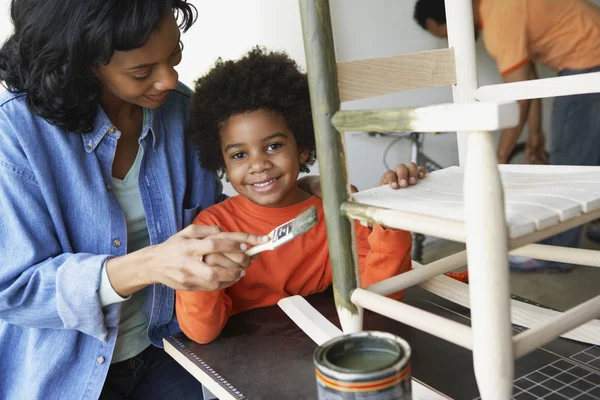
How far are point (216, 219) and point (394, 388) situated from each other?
0.59 m

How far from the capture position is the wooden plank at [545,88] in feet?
2.80

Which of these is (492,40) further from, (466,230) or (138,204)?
(466,230)

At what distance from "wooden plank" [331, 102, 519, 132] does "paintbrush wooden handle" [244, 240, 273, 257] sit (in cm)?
16

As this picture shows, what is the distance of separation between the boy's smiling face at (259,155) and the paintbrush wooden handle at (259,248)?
263 mm

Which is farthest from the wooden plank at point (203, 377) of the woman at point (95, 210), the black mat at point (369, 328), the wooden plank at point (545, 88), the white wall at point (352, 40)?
the white wall at point (352, 40)

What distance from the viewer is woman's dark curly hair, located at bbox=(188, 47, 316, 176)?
1.04 meters

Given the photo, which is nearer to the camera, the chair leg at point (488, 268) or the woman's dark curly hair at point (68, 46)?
the chair leg at point (488, 268)

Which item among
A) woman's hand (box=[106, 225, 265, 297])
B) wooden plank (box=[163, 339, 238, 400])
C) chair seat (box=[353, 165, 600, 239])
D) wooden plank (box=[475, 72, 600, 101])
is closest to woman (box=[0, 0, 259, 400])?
woman's hand (box=[106, 225, 265, 297])

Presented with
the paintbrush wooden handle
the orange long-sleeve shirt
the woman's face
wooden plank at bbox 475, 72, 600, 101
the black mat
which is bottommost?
the black mat

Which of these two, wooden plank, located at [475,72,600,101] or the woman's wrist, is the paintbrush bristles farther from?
wooden plank, located at [475,72,600,101]

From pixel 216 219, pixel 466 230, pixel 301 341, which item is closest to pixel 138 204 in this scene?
pixel 216 219

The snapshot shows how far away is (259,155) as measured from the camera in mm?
1013

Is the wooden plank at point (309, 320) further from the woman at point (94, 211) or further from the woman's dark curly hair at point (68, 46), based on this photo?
the woman's dark curly hair at point (68, 46)

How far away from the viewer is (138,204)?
105 cm
